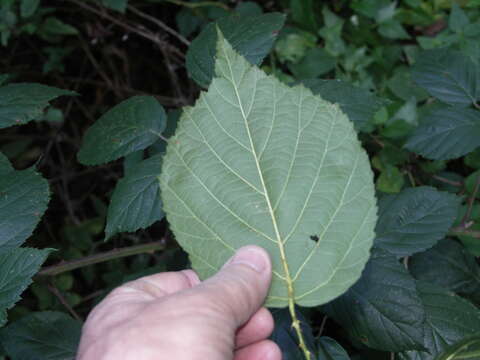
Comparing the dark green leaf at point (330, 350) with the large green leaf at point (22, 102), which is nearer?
the dark green leaf at point (330, 350)

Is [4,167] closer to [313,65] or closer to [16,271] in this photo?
[16,271]

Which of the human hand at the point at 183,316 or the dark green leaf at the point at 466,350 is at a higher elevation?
the human hand at the point at 183,316

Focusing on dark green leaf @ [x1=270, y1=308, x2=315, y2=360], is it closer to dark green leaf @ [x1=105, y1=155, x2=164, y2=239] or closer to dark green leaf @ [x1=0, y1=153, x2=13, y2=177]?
dark green leaf @ [x1=105, y1=155, x2=164, y2=239]

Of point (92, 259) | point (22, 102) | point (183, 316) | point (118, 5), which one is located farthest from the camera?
point (118, 5)

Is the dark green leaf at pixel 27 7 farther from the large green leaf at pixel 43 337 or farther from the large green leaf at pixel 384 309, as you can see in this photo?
the large green leaf at pixel 384 309

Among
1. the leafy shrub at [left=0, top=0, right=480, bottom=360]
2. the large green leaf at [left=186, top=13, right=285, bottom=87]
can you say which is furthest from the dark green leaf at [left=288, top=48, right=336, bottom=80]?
the large green leaf at [left=186, top=13, right=285, bottom=87]

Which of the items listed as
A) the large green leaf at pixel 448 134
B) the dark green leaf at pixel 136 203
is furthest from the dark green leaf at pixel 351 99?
the dark green leaf at pixel 136 203

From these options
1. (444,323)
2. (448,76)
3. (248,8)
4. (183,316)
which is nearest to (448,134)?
(448,76)
